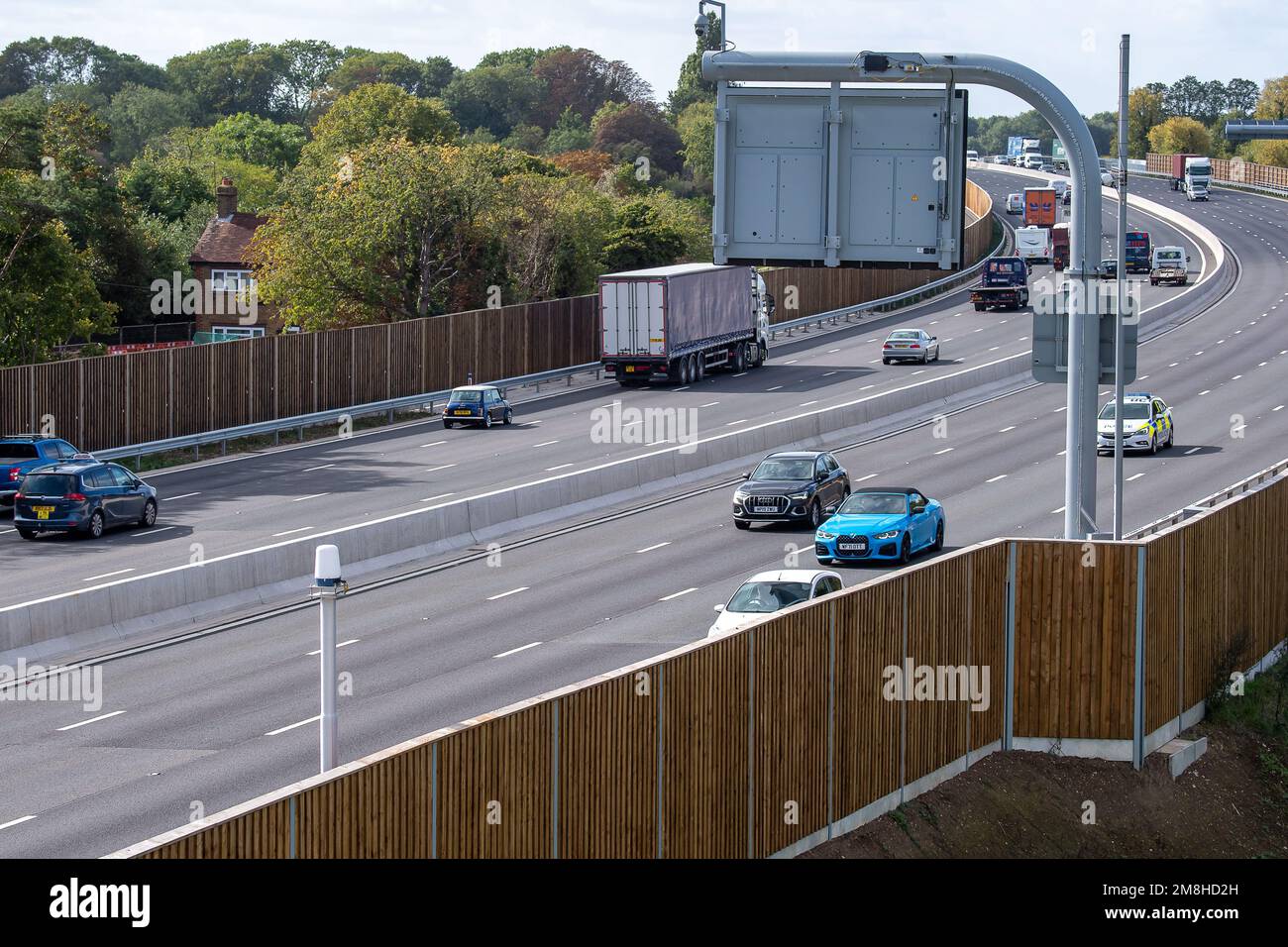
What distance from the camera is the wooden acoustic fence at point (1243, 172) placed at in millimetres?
158625

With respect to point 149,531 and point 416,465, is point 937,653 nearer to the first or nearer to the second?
point 149,531

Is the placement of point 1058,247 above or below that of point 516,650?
above

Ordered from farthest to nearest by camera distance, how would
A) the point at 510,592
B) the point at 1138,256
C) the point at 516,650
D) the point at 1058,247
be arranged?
the point at 1058,247
the point at 1138,256
the point at 510,592
the point at 516,650

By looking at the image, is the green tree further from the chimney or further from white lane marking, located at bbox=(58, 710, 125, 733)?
white lane marking, located at bbox=(58, 710, 125, 733)

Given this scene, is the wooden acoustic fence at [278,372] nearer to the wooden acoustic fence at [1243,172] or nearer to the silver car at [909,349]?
the silver car at [909,349]

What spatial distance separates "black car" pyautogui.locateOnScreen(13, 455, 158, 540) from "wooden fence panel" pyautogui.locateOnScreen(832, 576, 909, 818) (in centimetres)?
2235

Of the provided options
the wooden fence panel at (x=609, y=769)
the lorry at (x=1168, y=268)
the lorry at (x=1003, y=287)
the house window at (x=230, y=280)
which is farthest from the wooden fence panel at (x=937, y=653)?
the house window at (x=230, y=280)

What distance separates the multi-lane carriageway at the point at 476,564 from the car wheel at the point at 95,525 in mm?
343

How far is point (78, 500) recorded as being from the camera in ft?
116

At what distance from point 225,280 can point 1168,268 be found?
4814cm

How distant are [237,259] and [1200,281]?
4919cm

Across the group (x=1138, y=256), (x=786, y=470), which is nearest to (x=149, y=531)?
(x=786, y=470)

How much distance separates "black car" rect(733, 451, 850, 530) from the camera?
116 feet
